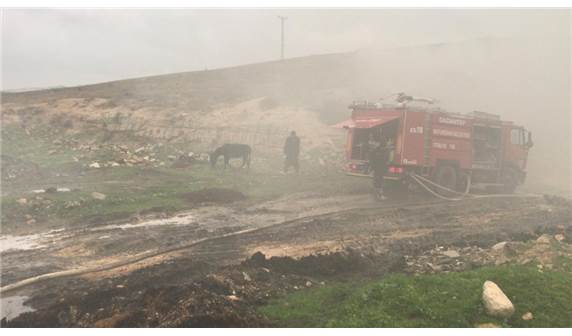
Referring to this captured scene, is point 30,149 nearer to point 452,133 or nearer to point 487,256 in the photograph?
point 452,133

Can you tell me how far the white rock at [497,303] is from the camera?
213 inches

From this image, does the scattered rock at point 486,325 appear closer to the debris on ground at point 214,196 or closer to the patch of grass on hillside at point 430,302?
the patch of grass on hillside at point 430,302

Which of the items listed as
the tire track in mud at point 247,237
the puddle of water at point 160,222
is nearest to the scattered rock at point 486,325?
the tire track in mud at point 247,237

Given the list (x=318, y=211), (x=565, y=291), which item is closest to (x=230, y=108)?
(x=318, y=211)

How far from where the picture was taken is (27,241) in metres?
9.26

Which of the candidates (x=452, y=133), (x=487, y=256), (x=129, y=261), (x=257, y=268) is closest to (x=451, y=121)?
(x=452, y=133)

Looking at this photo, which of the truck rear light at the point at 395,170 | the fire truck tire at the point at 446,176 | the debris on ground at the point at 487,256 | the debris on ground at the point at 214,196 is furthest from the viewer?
the fire truck tire at the point at 446,176

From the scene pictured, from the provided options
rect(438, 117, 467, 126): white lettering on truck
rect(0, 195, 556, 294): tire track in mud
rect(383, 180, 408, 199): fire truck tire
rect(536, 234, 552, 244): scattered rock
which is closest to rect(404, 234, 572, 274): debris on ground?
rect(536, 234, 552, 244): scattered rock

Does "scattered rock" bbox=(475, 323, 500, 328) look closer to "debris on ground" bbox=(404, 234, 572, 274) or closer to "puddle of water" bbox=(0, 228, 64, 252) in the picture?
"debris on ground" bbox=(404, 234, 572, 274)

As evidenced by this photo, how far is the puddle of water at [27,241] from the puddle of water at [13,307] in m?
2.56

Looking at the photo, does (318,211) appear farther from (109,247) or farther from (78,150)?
(78,150)

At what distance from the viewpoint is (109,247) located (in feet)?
29.0

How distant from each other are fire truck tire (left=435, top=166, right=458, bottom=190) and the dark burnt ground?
2675 mm

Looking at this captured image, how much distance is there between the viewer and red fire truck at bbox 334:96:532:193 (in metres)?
14.9
